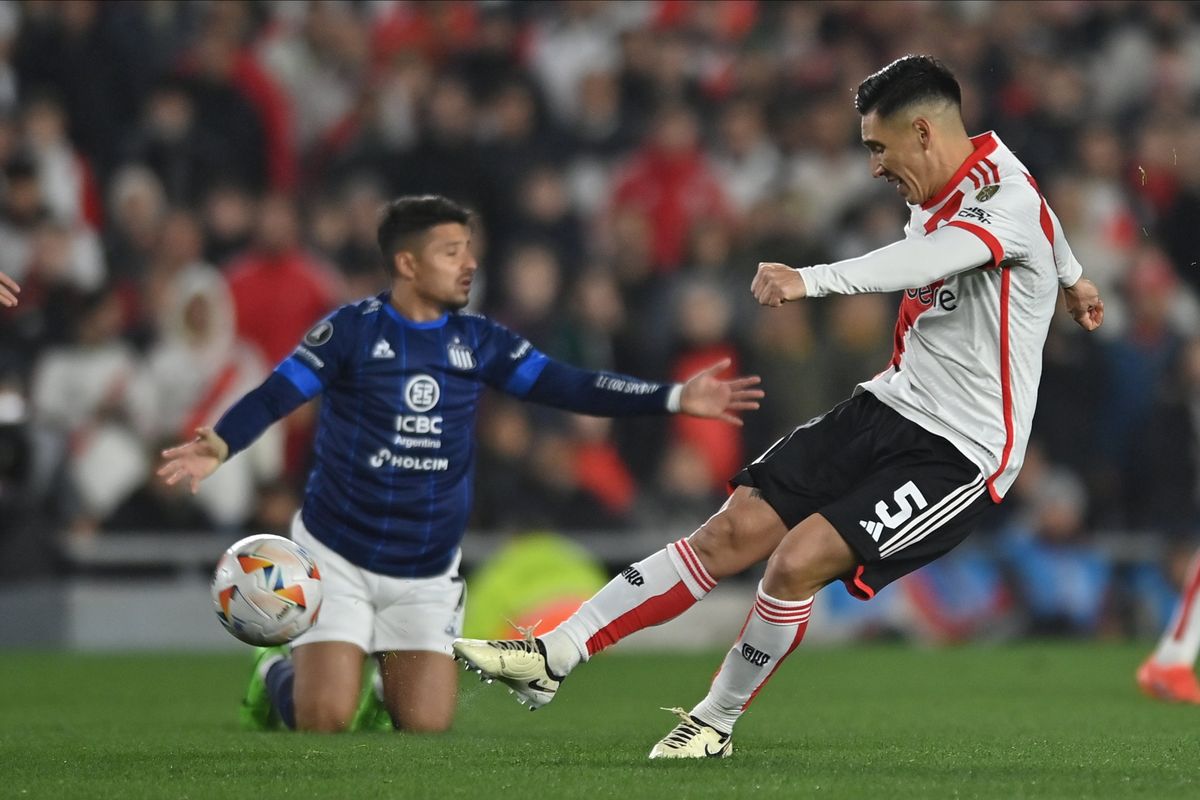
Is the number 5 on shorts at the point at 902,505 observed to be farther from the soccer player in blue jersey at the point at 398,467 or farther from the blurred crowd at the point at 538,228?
the blurred crowd at the point at 538,228

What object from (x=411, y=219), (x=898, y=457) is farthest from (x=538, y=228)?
(x=898, y=457)

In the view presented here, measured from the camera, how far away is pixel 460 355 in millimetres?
7453

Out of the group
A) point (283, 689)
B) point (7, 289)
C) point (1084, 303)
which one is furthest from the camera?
point (283, 689)

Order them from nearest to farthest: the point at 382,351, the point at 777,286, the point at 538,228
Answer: the point at 777,286 < the point at 382,351 < the point at 538,228

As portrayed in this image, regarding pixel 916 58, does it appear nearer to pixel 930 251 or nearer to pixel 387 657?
pixel 930 251

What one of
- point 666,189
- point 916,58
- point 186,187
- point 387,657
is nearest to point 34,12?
point 186,187

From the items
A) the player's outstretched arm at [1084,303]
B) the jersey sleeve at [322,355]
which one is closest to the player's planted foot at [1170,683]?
the player's outstretched arm at [1084,303]

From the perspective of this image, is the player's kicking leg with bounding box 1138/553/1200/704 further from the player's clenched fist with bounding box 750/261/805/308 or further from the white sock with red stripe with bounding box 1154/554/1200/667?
the player's clenched fist with bounding box 750/261/805/308

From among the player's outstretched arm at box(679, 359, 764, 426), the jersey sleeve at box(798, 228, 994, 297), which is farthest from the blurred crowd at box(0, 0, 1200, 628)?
the jersey sleeve at box(798, 228, 994, 297)

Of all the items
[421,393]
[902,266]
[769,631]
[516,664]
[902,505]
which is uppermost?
[902,266]

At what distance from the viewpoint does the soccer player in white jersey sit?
5.71 metres

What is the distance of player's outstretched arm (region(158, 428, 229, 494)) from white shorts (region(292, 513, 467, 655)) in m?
1.14

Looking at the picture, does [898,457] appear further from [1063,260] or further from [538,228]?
[538,228]

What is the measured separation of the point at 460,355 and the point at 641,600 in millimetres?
1847
